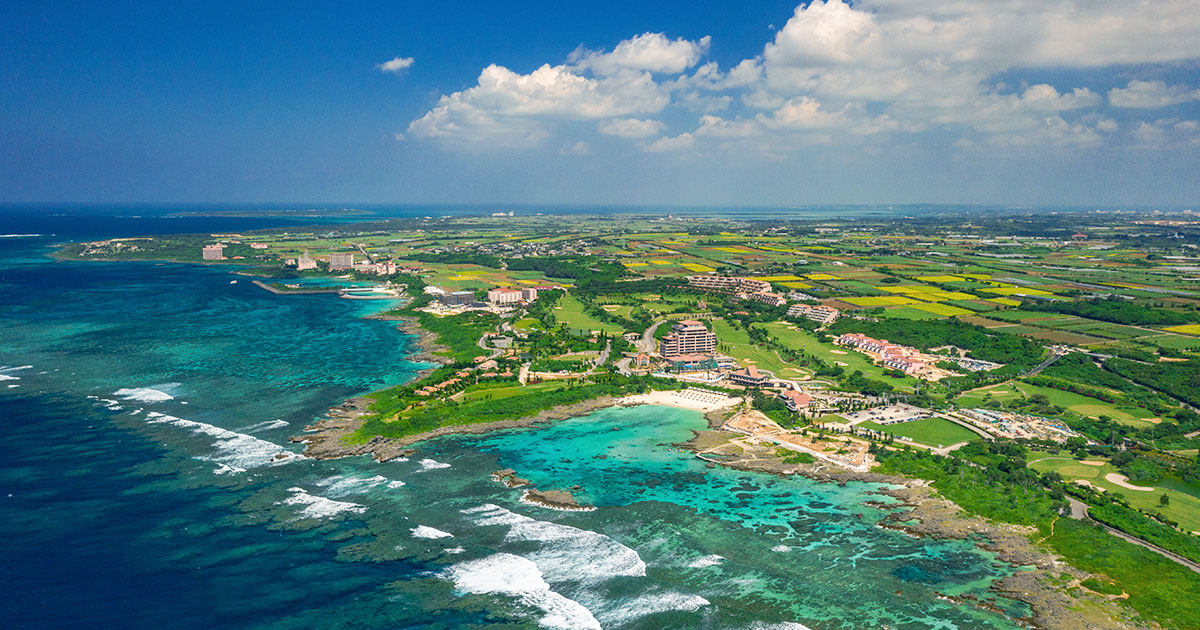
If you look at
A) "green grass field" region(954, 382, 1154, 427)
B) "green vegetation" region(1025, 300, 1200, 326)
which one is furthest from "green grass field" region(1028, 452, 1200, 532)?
"green vegetation" region(1025, 300, 1200, 326)

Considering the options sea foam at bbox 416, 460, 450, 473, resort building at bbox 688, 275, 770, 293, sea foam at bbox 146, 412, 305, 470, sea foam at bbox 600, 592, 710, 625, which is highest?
resort building at bbox 688, 275, 770, 293

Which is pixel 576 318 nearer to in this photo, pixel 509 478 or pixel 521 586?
pixel 509 478

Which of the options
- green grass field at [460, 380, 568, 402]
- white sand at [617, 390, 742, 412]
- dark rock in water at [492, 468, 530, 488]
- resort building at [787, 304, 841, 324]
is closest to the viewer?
dark rock in water at [492, 468, 530, 488]

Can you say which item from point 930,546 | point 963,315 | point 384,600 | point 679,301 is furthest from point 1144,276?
point 384,600

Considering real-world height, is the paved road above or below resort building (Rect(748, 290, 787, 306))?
below

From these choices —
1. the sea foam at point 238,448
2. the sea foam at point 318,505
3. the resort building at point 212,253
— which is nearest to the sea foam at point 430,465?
the sea foam at point 318,505

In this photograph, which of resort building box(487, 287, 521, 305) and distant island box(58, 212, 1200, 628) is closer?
distant island box(58, 212, 1200, 628)

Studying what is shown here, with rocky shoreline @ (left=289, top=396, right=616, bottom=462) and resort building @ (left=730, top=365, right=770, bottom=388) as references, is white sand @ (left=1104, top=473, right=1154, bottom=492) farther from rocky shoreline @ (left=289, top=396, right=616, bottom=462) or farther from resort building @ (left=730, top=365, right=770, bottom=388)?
rocky shoreline @ (left=289, top=396, right=616, bottom=462)
